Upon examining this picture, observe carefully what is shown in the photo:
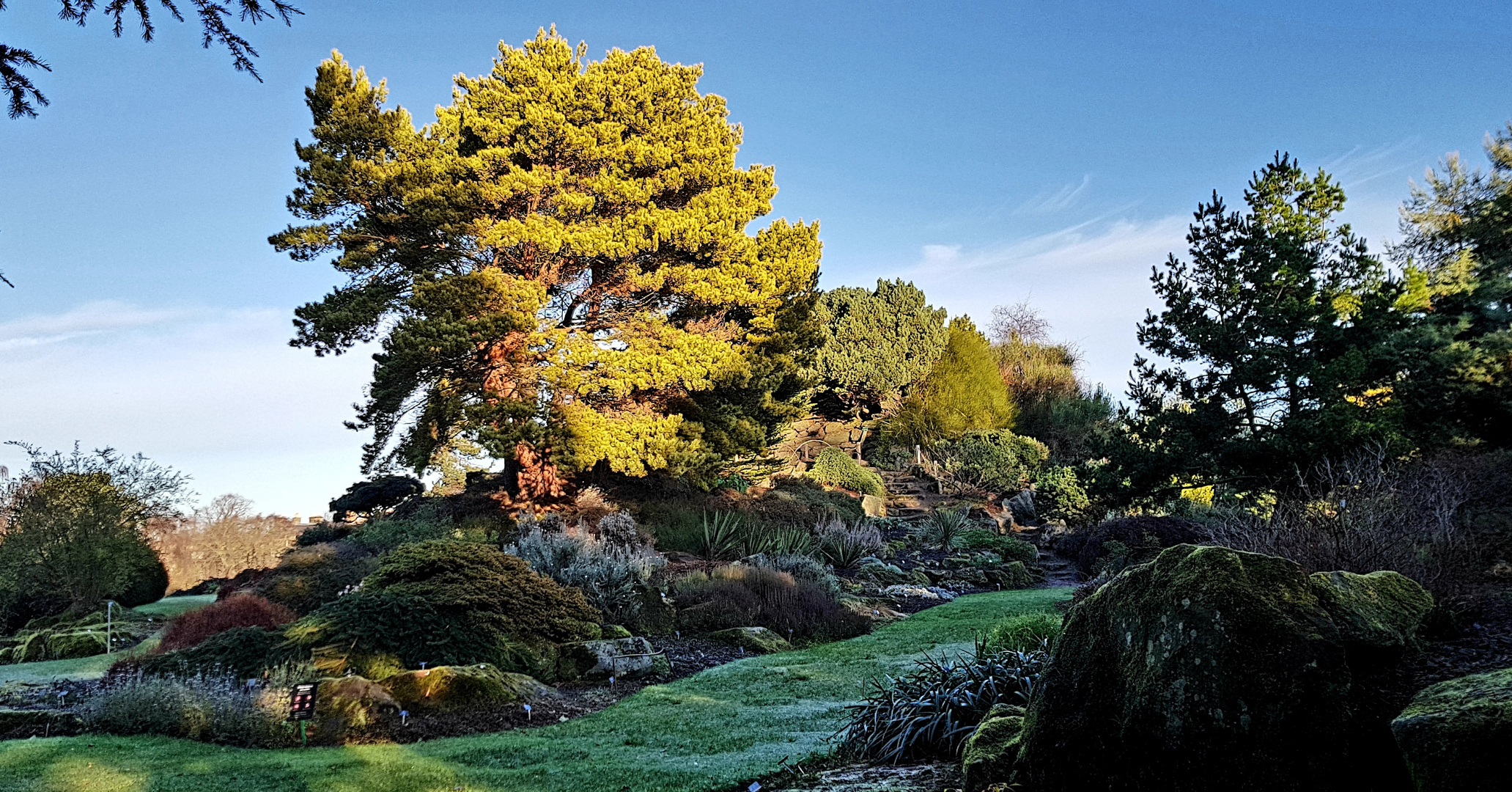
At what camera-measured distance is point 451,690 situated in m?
7.18

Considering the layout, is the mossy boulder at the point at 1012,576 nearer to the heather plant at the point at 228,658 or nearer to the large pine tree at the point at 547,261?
the large pine tree at the point at 547,261

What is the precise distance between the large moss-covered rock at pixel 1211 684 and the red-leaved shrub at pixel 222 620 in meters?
8.93

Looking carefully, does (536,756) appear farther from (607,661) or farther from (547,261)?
(547,261)

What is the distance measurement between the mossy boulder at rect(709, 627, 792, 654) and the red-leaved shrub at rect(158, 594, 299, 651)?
5075 mm

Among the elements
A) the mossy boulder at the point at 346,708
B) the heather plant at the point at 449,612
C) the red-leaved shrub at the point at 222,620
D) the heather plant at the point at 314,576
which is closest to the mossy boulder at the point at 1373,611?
the mossy boulder at the point at 346,708

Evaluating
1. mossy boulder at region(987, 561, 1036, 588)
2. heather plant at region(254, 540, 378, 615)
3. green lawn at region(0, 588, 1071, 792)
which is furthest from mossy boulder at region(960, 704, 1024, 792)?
mossy boulder at region(987, 561, 1036, 588)

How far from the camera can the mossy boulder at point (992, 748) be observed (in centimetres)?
355

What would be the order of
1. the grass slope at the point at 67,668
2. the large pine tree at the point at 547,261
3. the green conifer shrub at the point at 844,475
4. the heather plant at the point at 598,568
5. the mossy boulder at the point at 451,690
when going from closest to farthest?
the mossy boulder at the point at 451,690 < the grass slope at the point at 67,668 < the heather plant at the point at 598,568 < the large pine tree at the point at 547,261 < the green conifer shrub at the point at 844,475

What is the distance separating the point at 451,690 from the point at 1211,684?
6051 millimetres

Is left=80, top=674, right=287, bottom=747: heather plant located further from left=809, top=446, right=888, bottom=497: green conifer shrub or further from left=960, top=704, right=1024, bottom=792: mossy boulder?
left=809, top=446, right=888, bottom=497: green conifer shrub

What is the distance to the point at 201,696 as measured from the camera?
21.0 feet

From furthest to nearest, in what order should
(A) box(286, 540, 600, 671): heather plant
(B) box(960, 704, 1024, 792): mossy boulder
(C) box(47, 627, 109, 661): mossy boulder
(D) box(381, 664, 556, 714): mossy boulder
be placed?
(C) box(47, 627, 109, 661): mossy boulder → (A) box(286, 540, 600, 671): heather plant → (D) box(381, 664, 556, 714): mossy boulder → (B) box(960, 704, 1024, 792): mossy boulder

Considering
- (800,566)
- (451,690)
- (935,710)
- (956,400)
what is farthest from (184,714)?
(956,400)

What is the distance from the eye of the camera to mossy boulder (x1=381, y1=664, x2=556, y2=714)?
7047mm
